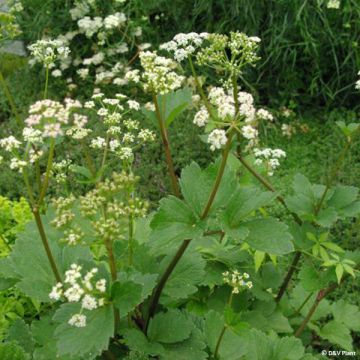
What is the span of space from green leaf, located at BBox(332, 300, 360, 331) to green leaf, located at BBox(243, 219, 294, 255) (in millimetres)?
1084

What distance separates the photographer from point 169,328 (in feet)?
5.18

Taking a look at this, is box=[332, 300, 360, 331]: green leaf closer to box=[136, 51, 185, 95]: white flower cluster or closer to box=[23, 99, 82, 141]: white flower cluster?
box=[136, 51, 185, 95]: white flower cluster

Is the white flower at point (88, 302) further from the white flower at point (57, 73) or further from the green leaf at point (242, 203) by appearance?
the white flower at point (57, 73)

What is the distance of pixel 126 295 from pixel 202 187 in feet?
1.30

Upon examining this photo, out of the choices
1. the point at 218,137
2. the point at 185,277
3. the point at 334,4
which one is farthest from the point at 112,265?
the point at 334,4

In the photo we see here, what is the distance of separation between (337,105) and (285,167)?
1.00 metres

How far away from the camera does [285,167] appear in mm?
4414

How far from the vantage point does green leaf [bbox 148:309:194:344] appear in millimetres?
1558

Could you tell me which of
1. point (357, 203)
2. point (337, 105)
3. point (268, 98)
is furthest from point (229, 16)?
point (357, 203)

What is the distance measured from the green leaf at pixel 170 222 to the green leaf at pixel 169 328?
209 millimetres

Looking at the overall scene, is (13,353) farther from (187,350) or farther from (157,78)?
(157,78)

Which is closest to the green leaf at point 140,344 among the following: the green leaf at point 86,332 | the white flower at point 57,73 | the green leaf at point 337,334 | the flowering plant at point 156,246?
the flowering plant at point 156,246

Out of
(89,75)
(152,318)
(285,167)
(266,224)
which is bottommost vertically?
(285,167)

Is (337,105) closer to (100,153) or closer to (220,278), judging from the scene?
(100,153)
